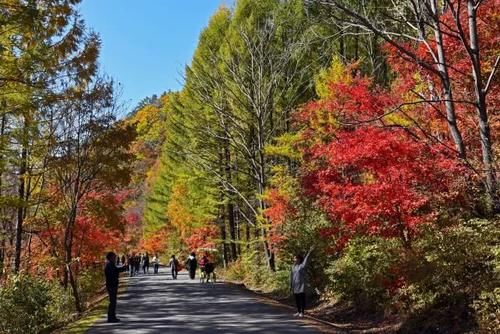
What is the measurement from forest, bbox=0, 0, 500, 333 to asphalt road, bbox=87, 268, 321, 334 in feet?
6.77

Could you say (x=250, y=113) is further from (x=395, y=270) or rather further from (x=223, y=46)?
(x=395, y=270)

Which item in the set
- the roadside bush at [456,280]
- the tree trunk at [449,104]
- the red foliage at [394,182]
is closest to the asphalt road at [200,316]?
the roadside bush at [456,280]

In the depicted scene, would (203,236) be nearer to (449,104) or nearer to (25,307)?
(25,307)

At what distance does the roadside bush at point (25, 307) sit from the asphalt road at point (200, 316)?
161 centimetres

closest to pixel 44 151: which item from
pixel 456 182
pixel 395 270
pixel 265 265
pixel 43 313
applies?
pixel 43 313

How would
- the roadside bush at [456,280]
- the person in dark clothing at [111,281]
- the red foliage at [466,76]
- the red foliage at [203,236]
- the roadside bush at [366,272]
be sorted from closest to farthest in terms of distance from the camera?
the roadside bush at [456,280] < the person in dark clothing at [111,281] < the roadside bush at [366,272] < the red foliage at [466,76] < the red foliage at [203,236]

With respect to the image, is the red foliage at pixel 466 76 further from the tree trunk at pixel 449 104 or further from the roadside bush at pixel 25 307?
the roadside bush at pixel 25 307

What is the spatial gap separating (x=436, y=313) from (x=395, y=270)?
212cm

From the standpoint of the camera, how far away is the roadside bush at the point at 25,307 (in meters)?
11.6

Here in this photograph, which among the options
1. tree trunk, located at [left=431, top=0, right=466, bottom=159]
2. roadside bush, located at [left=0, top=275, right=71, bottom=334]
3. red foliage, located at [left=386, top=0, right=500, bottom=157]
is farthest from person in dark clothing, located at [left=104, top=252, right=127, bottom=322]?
red foliage, located at [left=386, top=0, right=500, bottom=157]

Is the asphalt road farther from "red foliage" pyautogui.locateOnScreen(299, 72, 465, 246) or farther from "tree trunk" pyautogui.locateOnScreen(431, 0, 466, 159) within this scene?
"tree trunk" pyautogui.locateOnScreen(431, 0, 466, 159)

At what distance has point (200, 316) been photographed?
41.4 feet

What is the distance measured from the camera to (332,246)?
50.9 feet

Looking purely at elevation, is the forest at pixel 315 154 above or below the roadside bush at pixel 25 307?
above
